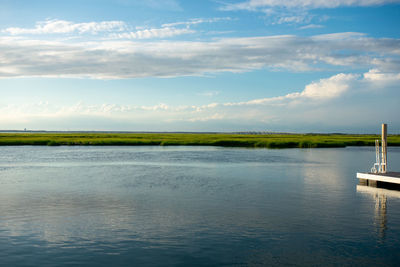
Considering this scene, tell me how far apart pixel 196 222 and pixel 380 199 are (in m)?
12.2

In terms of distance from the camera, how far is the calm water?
11977 millimetres

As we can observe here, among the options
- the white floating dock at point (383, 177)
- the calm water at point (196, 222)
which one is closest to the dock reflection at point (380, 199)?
the calm water at point (196, 222)

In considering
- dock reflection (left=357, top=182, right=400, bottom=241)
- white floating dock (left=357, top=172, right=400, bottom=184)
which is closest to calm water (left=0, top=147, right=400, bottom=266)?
dock reflection (left=357, top=182, right=400, bottom=241)

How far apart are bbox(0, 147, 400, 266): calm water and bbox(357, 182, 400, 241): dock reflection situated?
6cm

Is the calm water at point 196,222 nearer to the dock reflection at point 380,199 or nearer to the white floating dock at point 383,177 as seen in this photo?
the dock reflection at point 380,199

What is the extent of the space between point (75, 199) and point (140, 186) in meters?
5.59

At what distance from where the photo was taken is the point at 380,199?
71.6 ft

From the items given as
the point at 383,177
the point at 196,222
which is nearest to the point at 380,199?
the point at 383,177

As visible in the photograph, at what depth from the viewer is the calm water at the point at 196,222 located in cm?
1198

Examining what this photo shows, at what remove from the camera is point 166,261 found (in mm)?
11531

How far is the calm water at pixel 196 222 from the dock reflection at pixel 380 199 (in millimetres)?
60

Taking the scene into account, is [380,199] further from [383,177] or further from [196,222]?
[196,222]

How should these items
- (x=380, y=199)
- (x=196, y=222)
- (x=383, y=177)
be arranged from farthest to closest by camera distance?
(x=383, y=177)
(x=380, y=199)
(x=196, y=222)

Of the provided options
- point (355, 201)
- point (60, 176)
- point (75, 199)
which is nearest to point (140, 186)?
point (75, 199)
